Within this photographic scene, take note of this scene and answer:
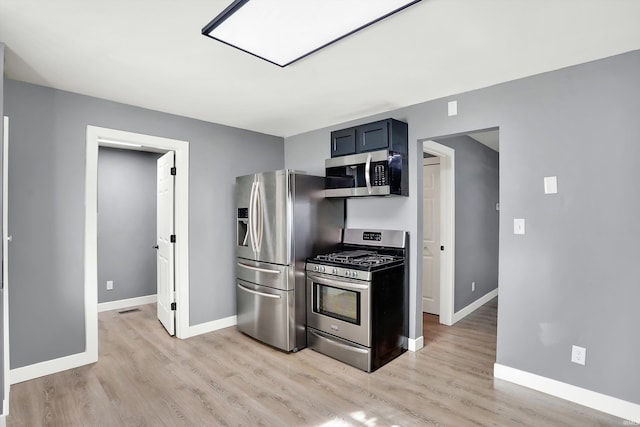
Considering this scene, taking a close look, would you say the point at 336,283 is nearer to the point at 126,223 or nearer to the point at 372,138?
the point at 372,138

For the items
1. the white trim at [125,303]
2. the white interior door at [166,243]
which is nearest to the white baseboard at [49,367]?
the white interior door at [166,243]

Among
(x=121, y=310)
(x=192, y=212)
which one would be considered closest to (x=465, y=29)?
(x=192, y=212)

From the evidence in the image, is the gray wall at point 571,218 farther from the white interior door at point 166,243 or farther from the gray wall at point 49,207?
the gray wall at point 49,207

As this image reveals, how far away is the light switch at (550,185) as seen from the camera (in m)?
2.45

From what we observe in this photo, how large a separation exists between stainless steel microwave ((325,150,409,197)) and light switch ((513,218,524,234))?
3.24ft

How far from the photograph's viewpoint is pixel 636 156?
213 centimetres

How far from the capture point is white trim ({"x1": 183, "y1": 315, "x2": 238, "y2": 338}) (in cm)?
366

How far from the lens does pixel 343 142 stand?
3525 mm

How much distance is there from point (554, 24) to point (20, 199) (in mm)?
3923

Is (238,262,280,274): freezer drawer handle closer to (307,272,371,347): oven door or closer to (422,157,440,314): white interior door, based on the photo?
(307,272,371,347): oven door

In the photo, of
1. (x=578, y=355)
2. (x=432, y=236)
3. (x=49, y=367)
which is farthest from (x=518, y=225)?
(x=49, y=367)

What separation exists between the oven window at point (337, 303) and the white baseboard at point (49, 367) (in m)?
2.10

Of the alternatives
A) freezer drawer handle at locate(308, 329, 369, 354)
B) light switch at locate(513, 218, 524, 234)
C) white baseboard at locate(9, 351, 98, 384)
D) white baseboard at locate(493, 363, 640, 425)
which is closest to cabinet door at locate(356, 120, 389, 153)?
light switch at locate(513, 218, 524, 234)

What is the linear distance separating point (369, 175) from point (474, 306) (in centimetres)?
281
